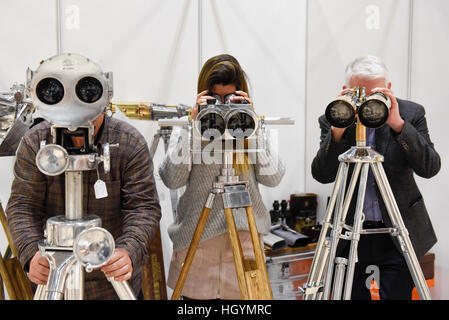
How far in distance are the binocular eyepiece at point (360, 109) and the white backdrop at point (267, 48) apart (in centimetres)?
69

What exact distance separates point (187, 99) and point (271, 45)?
833 mm

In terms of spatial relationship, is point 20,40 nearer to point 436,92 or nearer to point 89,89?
point 89,89

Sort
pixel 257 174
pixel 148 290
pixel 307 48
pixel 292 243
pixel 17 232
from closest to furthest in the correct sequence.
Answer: pixel 17 232 < pixel 257 174 < pixel 148 290 < pixel 292 243 < pixel 307 48

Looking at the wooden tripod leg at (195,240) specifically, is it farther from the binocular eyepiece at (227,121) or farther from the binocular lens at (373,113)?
the binocular lens at (373,113)

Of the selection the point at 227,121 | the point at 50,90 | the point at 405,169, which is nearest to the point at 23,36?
the point at 227,121

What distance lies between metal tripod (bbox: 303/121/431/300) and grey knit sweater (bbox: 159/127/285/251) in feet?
1.03

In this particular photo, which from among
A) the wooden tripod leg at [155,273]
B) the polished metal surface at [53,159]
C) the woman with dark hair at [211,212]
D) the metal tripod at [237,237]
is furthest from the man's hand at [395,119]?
the wooden tripod leg at [155,273]

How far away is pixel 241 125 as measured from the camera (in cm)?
141

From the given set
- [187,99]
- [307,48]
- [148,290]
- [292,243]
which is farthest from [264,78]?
[148,290]

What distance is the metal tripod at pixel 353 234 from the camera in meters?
1.42

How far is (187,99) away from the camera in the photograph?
293cm

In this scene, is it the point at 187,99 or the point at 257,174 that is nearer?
the point at 257,174

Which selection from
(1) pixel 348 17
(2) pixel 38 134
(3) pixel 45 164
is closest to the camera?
(3) pixel 45 164

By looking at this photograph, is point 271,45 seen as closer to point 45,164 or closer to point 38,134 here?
point 38,134
